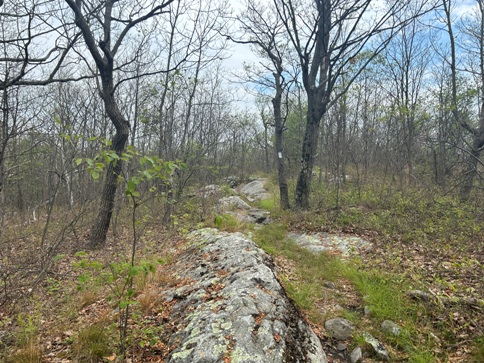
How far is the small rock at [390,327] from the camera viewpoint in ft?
9.76

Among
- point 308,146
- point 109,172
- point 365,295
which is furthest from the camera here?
point 308,146

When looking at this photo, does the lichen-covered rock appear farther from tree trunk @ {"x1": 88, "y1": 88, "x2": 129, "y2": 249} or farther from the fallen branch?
tree trunk @ {"x1": 88, "y1": 88, "x2": 129, "y2": 249}

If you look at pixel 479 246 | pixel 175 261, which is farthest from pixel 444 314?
pixel 175 261

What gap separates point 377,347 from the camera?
2.78 meters

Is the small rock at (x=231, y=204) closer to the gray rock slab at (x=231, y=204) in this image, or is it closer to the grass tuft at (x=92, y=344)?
the gray rock slab at (x=231, y=204)

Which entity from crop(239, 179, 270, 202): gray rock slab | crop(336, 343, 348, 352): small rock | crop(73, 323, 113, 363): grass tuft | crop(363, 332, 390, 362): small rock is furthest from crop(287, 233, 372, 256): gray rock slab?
crop(239, 179, 270, 202): gray rock slab

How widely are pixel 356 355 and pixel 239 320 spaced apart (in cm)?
131

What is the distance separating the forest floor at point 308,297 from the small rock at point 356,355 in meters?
0.09

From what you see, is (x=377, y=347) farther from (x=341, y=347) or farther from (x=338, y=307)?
(x=338, y=307)

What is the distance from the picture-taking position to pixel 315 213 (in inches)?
324

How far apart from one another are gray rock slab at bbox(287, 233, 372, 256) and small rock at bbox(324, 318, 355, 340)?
2332 mm

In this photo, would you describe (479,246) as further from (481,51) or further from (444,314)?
(481,51)

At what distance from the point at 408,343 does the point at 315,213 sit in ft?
18.1

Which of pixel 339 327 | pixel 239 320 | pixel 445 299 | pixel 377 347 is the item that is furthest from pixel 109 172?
pixel 445 299
